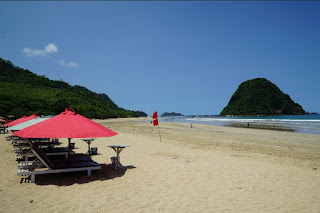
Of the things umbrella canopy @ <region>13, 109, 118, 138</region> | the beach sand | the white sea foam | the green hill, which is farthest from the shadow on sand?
the green hill

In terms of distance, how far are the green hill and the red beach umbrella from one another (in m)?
144

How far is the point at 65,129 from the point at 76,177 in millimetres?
2083

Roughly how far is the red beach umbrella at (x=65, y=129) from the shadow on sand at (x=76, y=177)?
174 centimetres

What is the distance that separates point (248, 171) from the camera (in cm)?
771

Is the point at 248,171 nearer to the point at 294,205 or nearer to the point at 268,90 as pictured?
the point at 294,205

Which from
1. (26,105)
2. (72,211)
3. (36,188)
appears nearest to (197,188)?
(72,211)

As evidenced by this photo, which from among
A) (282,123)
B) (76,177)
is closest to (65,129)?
(76,177)

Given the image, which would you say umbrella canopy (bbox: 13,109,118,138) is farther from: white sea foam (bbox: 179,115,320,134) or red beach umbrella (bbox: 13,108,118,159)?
white sea foam (bbox: 179,115,320,134)

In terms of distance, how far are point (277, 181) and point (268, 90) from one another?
158975 mm

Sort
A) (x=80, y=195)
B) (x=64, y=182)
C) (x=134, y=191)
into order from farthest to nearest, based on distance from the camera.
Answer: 1. (x=64, y=182)
2. (x=134, y=191)
3. (x=80, y=195)

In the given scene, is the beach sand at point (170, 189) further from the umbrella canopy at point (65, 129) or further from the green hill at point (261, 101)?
the green hill at point (261, 101)

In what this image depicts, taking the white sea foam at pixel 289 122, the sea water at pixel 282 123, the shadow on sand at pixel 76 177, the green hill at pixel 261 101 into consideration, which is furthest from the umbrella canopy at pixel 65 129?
the green hill at pixel 261 101

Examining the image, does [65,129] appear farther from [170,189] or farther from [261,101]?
[261,101]

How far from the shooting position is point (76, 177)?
21.9ft
